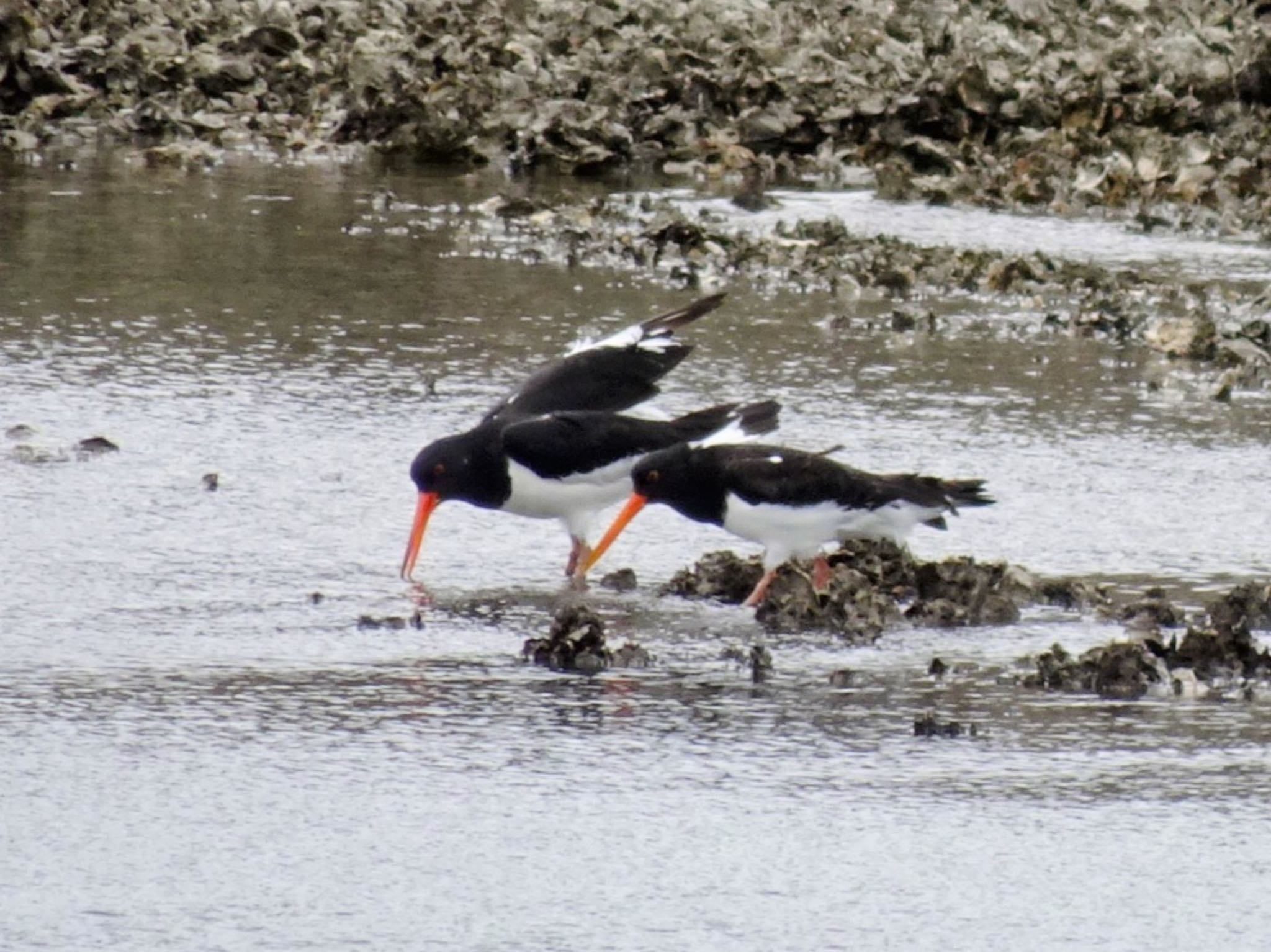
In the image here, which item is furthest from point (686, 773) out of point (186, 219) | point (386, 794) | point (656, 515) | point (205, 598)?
point (186, 219)

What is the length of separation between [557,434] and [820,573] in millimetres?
903

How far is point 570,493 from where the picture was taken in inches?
284

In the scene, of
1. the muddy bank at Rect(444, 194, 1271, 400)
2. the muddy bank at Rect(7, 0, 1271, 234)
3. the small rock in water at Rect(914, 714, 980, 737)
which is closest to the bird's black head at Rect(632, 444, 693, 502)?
the small rock in water at Rect(914, 714, 980, 737)

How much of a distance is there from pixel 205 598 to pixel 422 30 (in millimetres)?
10790

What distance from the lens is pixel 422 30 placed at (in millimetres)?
16766

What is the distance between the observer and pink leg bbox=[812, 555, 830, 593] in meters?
6.89

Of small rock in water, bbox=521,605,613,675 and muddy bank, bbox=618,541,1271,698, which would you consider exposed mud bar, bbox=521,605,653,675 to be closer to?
small rock in water, bbox=521,605,613,675

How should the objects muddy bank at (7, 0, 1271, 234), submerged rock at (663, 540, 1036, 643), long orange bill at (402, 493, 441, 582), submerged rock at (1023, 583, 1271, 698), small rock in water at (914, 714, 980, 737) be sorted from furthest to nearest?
muddy bank at (7, 0, 1271, 234), long orange bill at (402, 493, 441, 582), submerged rock at (663, 540, 1036, 643), submerged rock at (1023, 583, 1271, 698), small rock in water at (914, 714, 980, 737)

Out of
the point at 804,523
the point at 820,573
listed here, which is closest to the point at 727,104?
the point at 820,573

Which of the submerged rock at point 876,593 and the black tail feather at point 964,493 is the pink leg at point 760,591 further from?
the black tail feather at point 964,493

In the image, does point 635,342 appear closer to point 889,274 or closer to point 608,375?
point 608,375

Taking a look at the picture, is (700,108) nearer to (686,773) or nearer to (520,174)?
(520,174)

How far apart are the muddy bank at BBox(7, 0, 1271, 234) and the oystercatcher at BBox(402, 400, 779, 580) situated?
19.9ft

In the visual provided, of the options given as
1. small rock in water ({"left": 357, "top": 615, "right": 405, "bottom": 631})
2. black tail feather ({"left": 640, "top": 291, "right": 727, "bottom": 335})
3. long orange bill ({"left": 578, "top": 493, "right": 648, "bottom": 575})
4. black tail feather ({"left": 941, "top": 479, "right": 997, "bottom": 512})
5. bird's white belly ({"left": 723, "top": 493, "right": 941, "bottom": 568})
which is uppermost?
black tail feather ({"left": 640, "top": 291, "right": 727, "bottom": 335})
